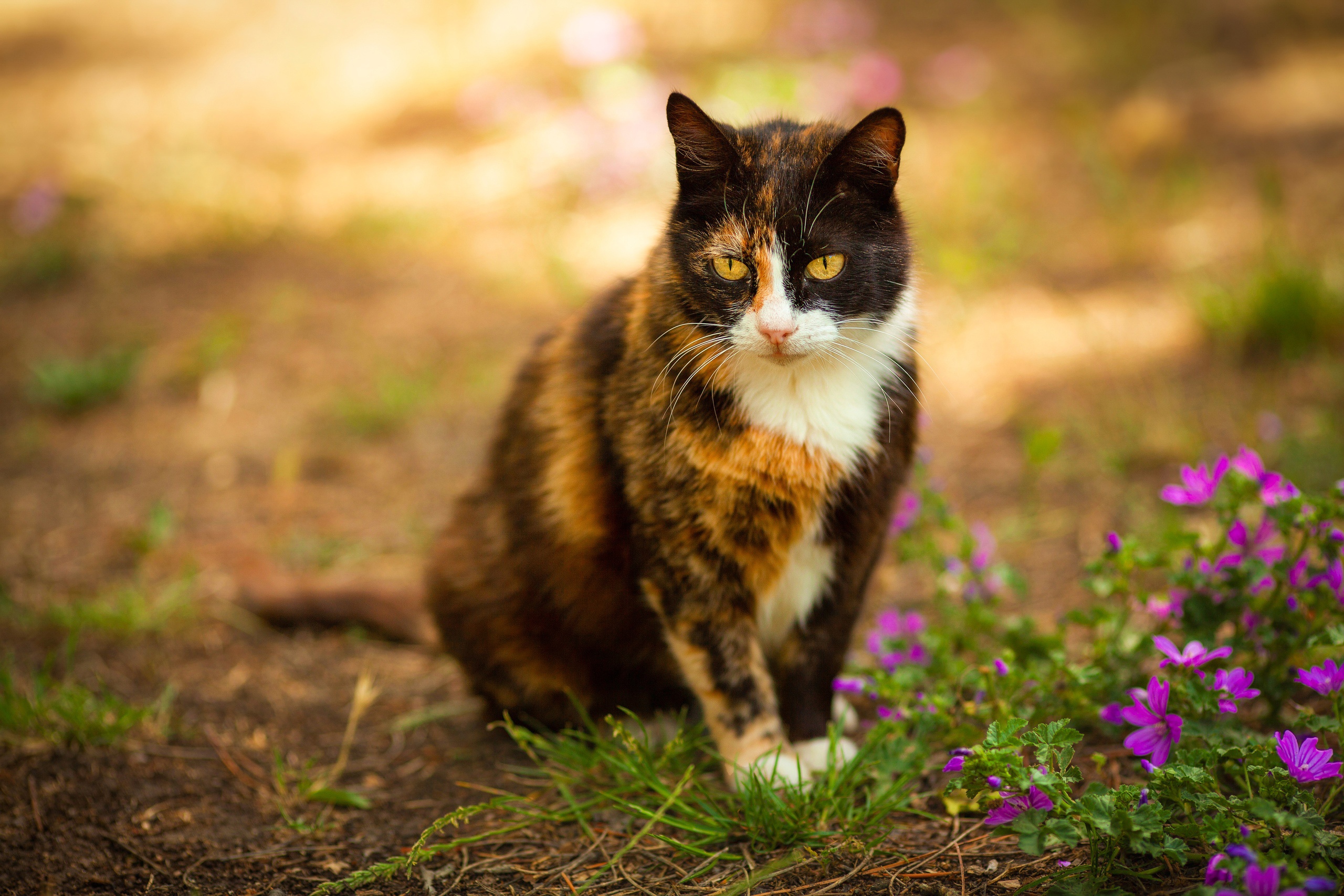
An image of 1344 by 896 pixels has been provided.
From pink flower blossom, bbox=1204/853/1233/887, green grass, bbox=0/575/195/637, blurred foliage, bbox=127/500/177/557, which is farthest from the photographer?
blurred foliage, bbox=127/500/177/557

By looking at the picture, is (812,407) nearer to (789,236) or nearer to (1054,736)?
(789,236)

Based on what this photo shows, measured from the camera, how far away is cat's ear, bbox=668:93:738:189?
6.24 ft

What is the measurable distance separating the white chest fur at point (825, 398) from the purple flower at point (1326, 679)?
885 mm

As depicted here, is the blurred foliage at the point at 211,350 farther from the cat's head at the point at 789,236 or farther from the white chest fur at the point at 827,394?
the white chest fur at the point at 827,394

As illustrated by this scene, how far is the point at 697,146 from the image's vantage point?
76.6 inches

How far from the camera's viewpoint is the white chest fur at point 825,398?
1.96 m

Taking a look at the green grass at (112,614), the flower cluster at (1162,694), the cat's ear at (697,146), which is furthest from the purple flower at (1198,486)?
the green grass at (112,614)

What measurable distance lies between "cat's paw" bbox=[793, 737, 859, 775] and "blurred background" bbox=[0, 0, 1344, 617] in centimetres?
88

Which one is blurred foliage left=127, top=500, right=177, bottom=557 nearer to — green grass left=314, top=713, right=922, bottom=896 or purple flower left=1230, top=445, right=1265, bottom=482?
green grass left=314, top=713, right=922, bottom=896

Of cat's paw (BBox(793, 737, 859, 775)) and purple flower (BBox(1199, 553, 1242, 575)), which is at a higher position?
purple flower (BBox(1199, 553, 1242, 575))

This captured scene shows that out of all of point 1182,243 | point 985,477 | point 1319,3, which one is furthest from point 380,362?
point 1319,3

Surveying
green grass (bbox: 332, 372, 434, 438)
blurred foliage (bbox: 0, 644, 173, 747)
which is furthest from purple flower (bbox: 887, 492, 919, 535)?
green grass (bbox: 332, 372, 434, 438)

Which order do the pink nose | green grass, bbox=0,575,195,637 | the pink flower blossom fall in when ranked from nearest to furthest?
1. the pink flower blossom
2. the pink nose
3. green grass, bbox=0,575,195,637

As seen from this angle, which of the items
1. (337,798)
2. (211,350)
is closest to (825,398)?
(337,798)
